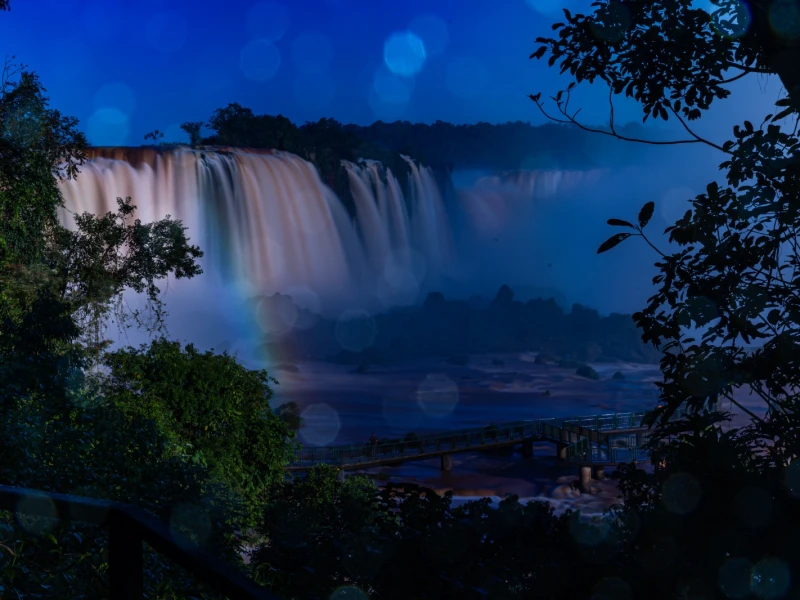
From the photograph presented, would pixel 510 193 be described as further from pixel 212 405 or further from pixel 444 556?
pixel 444 556

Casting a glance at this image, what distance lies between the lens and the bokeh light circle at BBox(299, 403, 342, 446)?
43.5 meters

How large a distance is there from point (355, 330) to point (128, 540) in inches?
2510

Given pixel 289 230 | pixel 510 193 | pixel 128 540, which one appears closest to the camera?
pixel 128 540

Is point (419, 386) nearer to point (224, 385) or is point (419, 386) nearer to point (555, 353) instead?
point (555, 353)

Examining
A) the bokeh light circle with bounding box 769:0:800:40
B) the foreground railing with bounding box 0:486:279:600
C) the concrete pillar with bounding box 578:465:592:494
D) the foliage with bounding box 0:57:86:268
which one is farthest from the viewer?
the concrete pillar with bounding box 578:465:592:494

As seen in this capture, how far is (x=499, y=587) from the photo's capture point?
3570 mm

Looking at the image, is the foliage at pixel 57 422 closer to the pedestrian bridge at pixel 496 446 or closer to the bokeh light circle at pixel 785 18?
the bokeh light circle at pixel 785 18

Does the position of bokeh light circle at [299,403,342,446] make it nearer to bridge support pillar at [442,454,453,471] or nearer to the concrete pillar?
bridge support pillar at [442,454,453,471]

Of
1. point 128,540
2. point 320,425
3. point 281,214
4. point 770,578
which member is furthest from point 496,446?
point 128,540

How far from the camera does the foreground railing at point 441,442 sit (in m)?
29.8

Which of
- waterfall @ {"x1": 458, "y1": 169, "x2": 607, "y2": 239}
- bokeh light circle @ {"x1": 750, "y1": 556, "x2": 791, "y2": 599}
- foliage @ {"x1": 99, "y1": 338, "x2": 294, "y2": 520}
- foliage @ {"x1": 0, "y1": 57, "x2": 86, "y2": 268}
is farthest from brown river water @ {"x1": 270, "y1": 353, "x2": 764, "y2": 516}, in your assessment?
bokeh light circle @ {"x1": 750, "y1": 556, "x2": 791, "y2": 599}

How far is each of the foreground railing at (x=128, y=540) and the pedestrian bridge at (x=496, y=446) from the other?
25.6 meters

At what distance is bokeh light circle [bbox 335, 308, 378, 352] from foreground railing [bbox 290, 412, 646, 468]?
1072 inches

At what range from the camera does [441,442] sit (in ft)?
110
